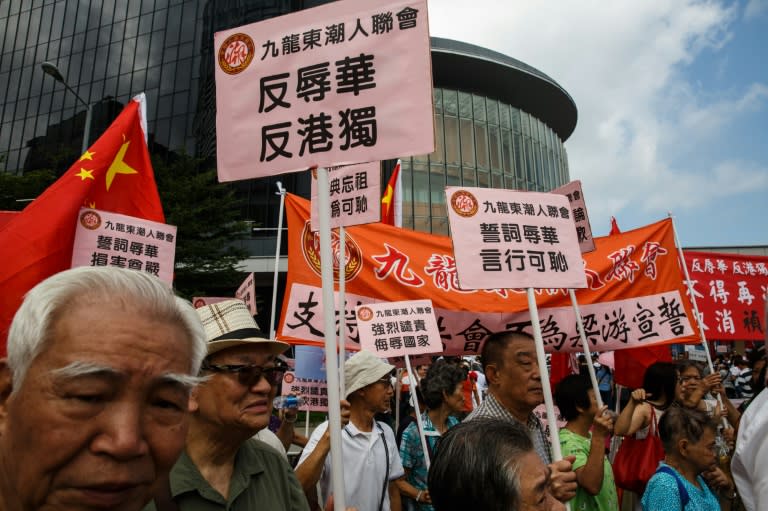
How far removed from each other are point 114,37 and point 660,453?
3705 centimetres

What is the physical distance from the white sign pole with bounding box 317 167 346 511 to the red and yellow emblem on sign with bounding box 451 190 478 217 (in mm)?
1221

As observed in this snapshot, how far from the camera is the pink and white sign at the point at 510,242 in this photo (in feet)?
10.4

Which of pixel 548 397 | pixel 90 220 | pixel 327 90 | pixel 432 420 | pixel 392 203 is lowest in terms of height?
pixel 432 420

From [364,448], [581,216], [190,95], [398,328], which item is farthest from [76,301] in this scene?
[190,95]

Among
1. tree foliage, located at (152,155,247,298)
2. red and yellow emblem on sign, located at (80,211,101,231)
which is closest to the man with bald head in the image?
red and yellow emblem on sign, located at (80,211,101,231)

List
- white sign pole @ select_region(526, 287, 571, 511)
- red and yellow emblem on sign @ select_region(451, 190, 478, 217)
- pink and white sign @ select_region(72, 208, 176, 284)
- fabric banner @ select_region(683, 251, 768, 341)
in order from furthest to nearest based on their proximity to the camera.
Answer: fabric banner @ select_region(683, 251, 768, 341), pink and white sign @ select_region(72, 208, 176, 284), red and yellow emblem on sign @ select_region(451, 190, 478, 217), white sign pole @ select_region(526, 287, 571, 511)

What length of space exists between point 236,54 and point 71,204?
93.0 inches

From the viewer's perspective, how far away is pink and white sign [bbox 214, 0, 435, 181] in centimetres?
230

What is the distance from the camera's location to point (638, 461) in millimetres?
3695

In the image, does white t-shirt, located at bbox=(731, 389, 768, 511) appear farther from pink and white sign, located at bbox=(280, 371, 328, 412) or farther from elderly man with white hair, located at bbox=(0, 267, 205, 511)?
pink and white sign, located at bbox=(280, 371, 328, 412)

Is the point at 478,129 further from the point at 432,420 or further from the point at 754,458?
the point at 754,458

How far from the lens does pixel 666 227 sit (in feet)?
18.6

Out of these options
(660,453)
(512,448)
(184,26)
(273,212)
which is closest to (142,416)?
(512,448)

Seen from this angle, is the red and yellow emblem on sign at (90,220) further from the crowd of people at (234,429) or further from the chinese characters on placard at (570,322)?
the crowd of people at (234,429)
